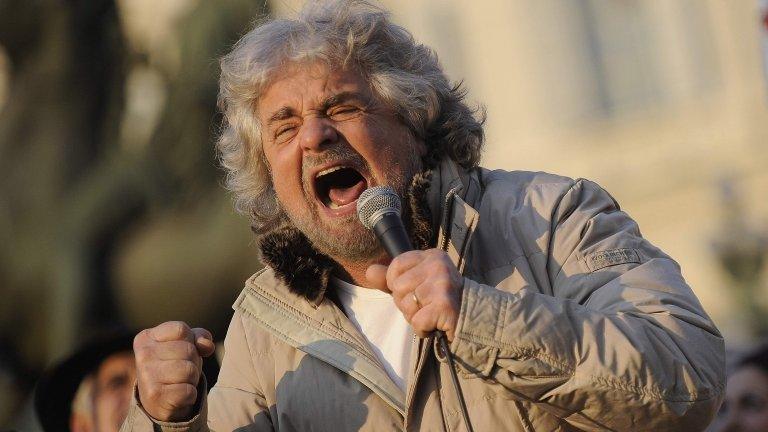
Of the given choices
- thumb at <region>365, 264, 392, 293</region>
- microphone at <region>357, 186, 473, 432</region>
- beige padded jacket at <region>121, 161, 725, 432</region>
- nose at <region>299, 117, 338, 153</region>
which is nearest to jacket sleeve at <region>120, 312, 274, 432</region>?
beige padded jacket at <region>121, 161, 725, 432</region>

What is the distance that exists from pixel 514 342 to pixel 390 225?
0.38 meters

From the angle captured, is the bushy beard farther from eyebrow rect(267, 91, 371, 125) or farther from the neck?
eyebrow rect(267, 91, 371, 125)

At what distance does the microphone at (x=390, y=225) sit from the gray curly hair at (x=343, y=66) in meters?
0.75

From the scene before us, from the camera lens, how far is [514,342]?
3320 mm

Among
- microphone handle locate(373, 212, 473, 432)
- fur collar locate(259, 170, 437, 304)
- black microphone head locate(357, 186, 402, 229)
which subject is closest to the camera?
microphone handle locate(373, 212, 473, 432)

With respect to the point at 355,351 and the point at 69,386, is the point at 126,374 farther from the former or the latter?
the point at 355,351

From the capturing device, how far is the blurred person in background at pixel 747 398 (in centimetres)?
596

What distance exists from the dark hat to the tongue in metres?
1.56

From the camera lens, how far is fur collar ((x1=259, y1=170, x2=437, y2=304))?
405 centimetres

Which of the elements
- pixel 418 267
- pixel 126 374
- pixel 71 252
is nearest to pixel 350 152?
pixel 418 267

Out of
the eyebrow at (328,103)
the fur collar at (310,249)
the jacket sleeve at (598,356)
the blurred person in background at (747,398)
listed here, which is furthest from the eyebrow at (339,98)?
the blurred person in background at (747,398)

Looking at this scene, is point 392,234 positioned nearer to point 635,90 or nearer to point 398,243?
point 398,243

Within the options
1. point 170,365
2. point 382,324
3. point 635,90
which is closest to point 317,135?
point 382,324

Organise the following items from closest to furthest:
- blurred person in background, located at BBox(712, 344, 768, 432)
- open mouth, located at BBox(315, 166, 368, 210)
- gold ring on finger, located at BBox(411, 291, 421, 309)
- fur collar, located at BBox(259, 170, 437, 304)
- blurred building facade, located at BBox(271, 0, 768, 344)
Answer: gold ring on finger, located at BBox(411, 291, 421, 309), fur collar, located at BBox(259, 170, 437, 304), open mouth, located at BBox(315, 166, 368, 210), blurred person in background, located at BBox(712, 344, 768, 432), blurred building facade, located at BBox(271, 0, 768, 344)
